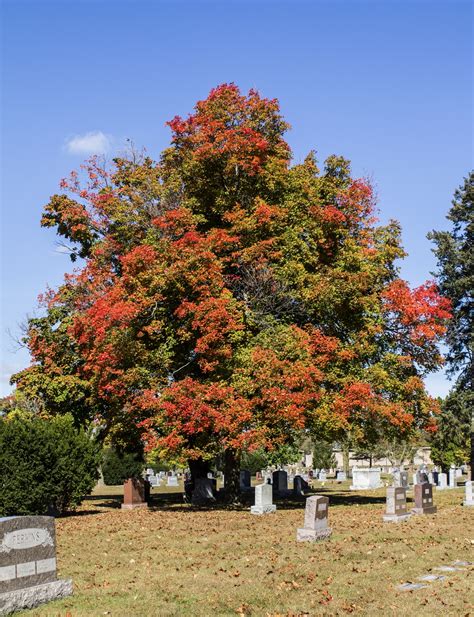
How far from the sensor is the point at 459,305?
40625 millimetres

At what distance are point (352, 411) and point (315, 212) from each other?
26.7ft

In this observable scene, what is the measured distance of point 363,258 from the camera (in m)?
25.5

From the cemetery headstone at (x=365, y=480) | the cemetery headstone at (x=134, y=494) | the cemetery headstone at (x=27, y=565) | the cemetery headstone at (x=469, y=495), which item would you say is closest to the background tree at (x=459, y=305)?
the cemetery headstone at (x=365, y=480)

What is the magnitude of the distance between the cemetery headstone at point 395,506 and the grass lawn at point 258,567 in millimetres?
451

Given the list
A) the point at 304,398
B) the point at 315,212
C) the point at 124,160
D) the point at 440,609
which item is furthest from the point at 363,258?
the point at 440,609

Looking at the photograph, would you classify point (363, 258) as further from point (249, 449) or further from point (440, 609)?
point (440, 609)

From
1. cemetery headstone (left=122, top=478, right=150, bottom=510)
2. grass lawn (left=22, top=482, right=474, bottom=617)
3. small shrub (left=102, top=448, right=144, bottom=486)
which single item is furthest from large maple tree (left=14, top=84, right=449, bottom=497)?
small shrub (left=102, top=448, right=144, bottom=486)

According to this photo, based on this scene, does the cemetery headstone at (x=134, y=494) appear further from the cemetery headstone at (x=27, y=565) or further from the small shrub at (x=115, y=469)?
the small shrub at (x=115, y=469)

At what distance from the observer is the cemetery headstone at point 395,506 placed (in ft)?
64.7

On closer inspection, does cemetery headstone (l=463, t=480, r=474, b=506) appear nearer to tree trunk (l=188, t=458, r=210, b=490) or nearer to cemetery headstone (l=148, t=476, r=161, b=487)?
tree trunk (l=188, t=458, r=210, b=490)

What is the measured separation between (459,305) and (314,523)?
2910 centimetres

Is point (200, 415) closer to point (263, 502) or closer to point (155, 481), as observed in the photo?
point (263, 502)

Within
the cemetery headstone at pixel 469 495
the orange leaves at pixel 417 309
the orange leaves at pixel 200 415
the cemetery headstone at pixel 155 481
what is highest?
the orange leaves at pixel 417 309

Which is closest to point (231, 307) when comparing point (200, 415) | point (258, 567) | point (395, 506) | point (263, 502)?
point (200, 415)
